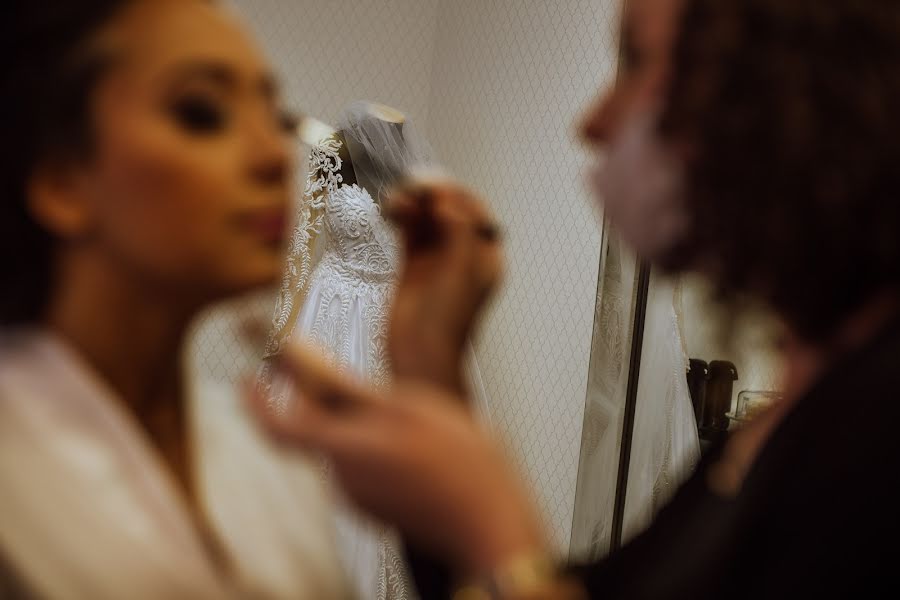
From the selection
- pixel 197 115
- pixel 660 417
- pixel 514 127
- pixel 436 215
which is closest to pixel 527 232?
pixel 514 127

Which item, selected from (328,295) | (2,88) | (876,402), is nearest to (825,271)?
(876,402)

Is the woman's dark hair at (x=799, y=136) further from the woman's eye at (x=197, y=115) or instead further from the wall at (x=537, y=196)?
the wall at (x=537, y=196)

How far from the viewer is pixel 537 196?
313cm

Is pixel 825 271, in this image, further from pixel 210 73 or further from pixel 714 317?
pixel 210 73

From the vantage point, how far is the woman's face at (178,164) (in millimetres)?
677

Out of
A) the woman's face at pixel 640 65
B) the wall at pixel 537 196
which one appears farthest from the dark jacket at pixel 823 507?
the wall at pixel 537 196

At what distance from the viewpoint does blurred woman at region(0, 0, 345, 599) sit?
0.66m

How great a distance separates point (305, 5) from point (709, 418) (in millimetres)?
1784

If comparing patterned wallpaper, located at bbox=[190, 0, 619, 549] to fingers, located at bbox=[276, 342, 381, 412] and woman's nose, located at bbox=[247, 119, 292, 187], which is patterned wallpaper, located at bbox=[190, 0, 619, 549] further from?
fingers, located at bbox=[276, 342, 381, 412]

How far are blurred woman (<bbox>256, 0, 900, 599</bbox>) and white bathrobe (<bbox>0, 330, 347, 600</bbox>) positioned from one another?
0.17m

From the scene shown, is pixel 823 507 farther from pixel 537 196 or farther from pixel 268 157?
pixel 537 196

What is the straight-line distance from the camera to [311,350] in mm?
602

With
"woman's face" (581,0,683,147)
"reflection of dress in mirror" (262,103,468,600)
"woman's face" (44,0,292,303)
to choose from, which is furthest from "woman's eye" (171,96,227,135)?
"reflection of dress in mirror" (262,103,468,600)

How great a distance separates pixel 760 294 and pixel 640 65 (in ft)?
0.60
